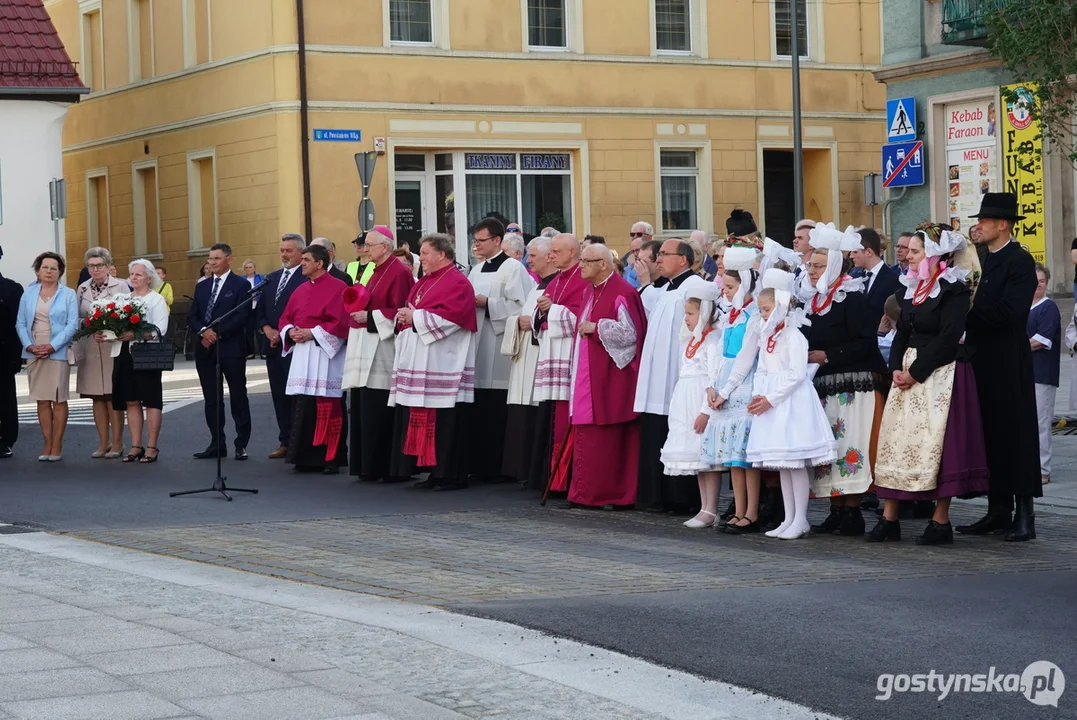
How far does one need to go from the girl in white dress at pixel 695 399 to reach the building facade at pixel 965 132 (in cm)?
1337

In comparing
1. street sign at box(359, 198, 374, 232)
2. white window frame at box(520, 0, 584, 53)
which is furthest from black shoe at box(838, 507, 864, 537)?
white window frame at box(520, 0, 584, 53)

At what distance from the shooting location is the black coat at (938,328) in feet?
35.0

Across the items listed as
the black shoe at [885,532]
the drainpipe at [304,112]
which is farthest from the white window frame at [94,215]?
the black shoe at [885,532]

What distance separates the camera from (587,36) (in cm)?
3666

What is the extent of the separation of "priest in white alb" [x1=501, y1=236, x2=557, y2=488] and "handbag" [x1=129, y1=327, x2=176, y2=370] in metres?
3.54

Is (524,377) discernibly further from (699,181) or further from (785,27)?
(785,27)

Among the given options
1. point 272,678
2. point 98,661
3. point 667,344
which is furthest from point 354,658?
point 667,344

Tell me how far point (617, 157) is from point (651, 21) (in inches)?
113

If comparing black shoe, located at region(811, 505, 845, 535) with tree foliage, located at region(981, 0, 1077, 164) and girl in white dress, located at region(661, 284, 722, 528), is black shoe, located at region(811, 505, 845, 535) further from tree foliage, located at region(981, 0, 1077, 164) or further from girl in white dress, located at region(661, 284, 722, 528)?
tree foliage, located at region(981, 0, 1077, 164)

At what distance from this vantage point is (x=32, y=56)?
1260 inches

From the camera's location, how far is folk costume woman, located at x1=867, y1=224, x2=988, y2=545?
10664 millimetres

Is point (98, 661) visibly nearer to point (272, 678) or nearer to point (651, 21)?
point (272, 678)

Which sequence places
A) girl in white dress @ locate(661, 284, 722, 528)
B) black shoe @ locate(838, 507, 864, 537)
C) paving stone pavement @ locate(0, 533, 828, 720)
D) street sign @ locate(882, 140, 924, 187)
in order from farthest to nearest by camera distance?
street sign @ locate(882, 140, 924, 187), girl in white dress @ locate(661, 284, 722, 528), black shoe @ locate(838, 507, 864, 537), paving stone pavement @ locate(0, 533, 828, 720)

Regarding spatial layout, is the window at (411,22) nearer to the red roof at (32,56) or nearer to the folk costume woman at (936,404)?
the red roof at (32,56)
